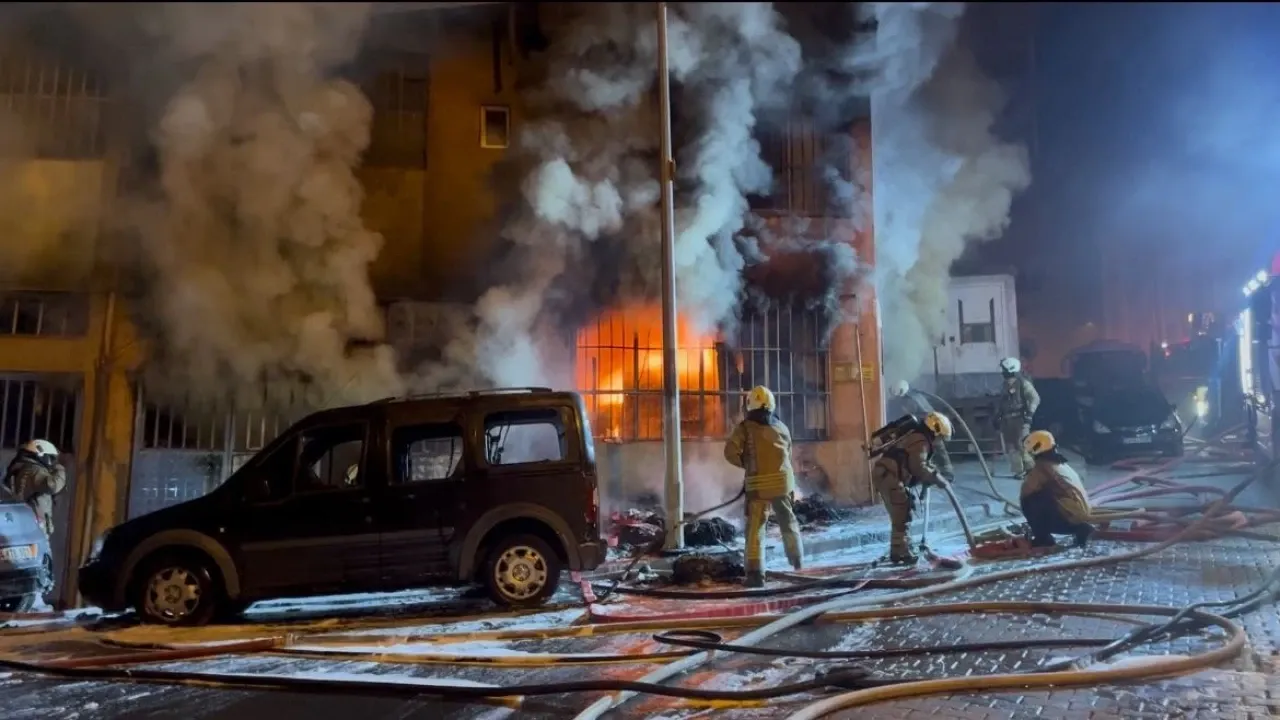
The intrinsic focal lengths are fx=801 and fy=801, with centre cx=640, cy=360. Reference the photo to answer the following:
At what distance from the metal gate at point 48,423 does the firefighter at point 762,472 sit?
849 cm

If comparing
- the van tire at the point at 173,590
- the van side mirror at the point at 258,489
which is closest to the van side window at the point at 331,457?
the van side mirror at the point at 258,489

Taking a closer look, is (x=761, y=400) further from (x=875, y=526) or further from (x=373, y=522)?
(x=373, y=522)

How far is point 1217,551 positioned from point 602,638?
21.3 ft

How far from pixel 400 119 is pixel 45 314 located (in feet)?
17.8

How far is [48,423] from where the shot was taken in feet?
33.6

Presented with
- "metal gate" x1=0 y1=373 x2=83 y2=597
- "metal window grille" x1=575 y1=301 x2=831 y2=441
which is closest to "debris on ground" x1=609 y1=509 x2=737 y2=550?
"metal window grille" x1=575 y1=301 x2=831 y2=441

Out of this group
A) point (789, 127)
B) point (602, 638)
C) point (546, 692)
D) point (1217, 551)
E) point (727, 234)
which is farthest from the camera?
point (789, 127)

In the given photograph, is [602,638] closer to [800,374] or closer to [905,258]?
[800,374]

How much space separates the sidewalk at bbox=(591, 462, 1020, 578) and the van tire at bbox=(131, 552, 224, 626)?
141 inches

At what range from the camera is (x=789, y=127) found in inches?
502

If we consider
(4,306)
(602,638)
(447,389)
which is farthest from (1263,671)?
(4,306)

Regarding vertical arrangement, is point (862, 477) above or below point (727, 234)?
below

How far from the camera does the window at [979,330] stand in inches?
754

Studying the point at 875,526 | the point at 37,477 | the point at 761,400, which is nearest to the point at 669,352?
the point at 761,400
